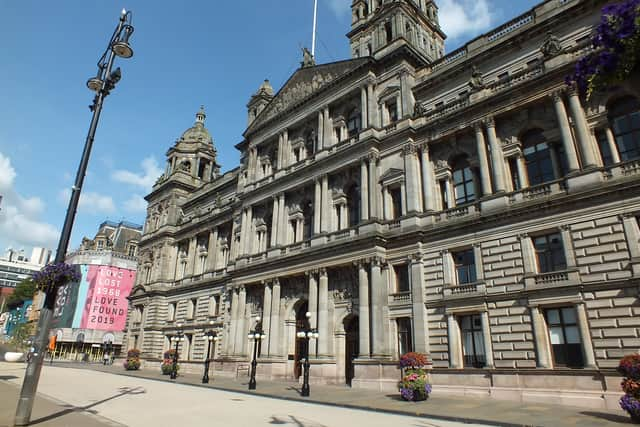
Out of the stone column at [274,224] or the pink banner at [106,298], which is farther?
the pink banner at [106,298]

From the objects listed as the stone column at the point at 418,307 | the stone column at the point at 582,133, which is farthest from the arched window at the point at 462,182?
the stone column at the point at 582,133

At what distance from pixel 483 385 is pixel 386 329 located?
6.06 metres

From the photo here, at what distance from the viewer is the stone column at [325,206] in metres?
29.6

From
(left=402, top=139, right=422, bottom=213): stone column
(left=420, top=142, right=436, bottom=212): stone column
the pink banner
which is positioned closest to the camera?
(left=420, top=142, right=436, bottom=212): stone column

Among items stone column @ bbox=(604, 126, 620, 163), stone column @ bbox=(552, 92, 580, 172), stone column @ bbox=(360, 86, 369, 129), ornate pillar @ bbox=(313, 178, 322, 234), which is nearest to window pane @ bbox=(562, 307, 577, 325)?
stone column @ bbox=(552, 92, 580, 172)

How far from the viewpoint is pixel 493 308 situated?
20312 millimetres

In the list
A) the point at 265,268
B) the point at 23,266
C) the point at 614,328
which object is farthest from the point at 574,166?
the point at 23,266

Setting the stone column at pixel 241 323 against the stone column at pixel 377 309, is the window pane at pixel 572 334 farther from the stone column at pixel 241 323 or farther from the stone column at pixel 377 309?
the stone column at pixel 241 323

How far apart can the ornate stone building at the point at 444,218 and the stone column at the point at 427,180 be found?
0.14m

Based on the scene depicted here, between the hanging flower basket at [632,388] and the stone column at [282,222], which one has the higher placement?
the stone column at [282,222]

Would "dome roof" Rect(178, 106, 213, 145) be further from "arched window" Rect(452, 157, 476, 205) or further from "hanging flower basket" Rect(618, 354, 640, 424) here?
"hanging flower basket" Rect(618, 354, 640, 424)

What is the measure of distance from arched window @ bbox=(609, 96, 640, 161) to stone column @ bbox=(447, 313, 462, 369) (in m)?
11.0

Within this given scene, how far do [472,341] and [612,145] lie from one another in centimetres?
1141

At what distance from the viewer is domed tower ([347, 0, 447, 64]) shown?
30.9m
